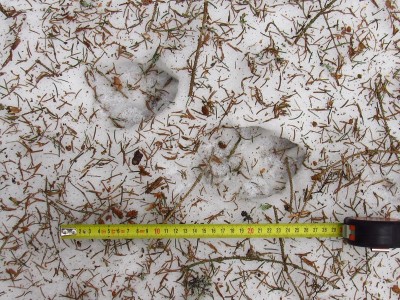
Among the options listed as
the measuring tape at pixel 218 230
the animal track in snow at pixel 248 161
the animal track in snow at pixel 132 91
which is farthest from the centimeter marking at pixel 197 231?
the animal track in snow at pixel 132 91

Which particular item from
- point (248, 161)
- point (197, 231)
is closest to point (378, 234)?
point (248, 161)

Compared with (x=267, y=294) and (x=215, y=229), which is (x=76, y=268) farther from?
(x=267, y=294)

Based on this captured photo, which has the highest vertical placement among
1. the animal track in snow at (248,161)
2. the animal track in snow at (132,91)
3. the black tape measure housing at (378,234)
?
the animal track in snow at (132,91)

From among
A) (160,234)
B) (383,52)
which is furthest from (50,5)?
(383,52)

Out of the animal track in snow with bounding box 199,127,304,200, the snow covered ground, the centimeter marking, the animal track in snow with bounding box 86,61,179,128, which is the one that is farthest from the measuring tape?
the animal track in snow with bounding box 86,61,179,128

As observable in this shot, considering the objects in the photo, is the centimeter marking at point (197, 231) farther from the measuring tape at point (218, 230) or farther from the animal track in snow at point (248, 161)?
the animal track in snow at point (248, 161)

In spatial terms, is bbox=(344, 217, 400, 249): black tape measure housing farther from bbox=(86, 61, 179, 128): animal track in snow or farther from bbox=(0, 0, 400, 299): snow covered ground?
bbox=(86, 61, 179, 128): animal track in snow
